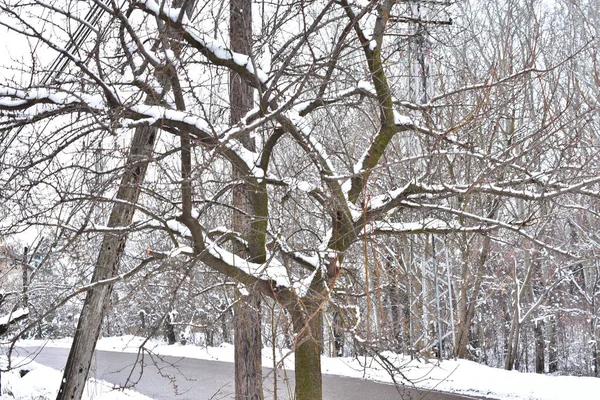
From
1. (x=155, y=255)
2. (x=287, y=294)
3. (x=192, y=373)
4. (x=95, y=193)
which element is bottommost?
(x=192, y=373)

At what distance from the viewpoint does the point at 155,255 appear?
6043 mm

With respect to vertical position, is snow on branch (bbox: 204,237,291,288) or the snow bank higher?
snow on branch (bbox: 204,237,291,288)

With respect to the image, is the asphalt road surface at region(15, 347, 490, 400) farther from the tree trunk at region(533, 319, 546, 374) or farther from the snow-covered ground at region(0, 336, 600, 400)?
the tree trunk at region(533, 319, 546, 374)

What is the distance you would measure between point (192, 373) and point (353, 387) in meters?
5.47

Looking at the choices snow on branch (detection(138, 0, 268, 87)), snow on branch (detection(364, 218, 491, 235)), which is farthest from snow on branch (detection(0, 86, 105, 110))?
snow on branch (detection(364, 218, 491, 235))

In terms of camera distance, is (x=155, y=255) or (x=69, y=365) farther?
(x=69, y=365)

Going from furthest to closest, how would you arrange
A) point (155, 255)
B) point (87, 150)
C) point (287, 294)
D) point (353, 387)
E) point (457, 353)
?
point (457, 353) → point (353, 387) → point (155, 255) → point (287, 294) → point (87, 150)

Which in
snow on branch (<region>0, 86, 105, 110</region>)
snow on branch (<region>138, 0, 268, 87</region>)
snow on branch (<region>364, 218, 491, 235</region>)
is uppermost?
snow on branch (<region>138, 0, 268, 87</region>)

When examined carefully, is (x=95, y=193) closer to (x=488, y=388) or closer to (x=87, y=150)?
(x=87, y=150)

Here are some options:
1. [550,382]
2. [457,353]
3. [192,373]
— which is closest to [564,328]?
[457,353]

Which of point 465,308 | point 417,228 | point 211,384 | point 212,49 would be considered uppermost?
point 212,49

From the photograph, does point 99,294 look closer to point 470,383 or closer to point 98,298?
point 98,298

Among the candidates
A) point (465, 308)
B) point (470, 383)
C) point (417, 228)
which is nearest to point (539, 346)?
point (465, 308)

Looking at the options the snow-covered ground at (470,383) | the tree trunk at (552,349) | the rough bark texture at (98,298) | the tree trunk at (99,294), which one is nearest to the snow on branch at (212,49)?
the tree trunk at (99,294)
